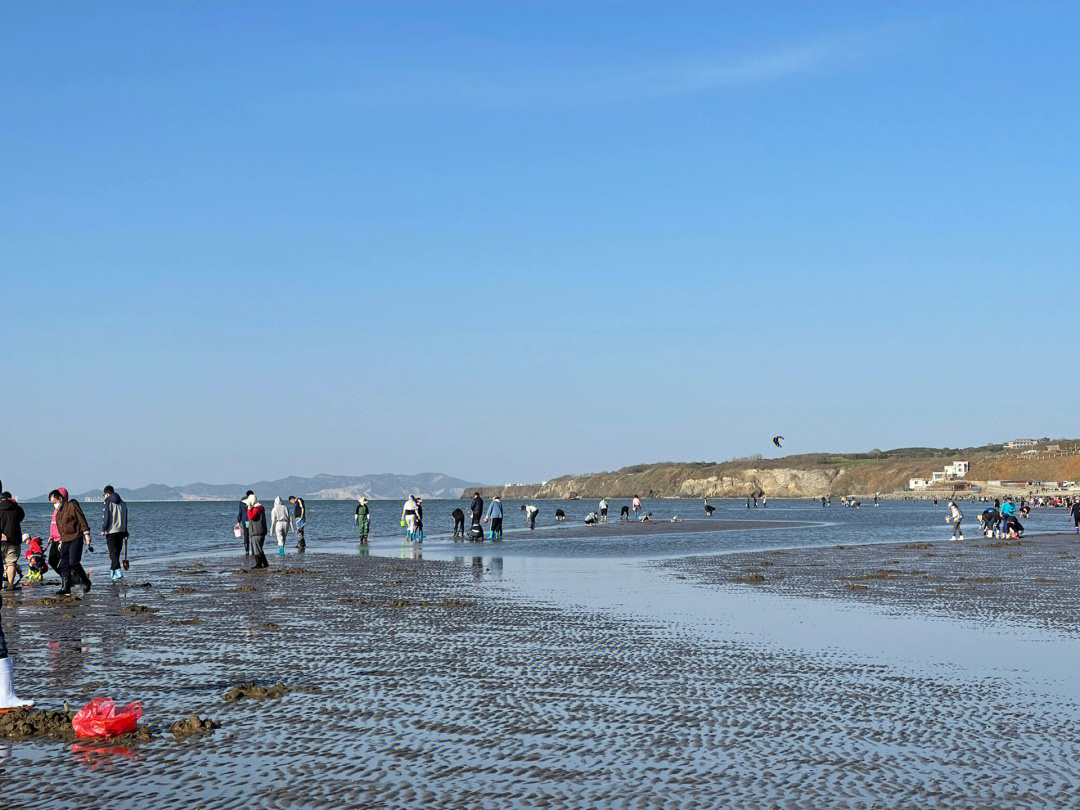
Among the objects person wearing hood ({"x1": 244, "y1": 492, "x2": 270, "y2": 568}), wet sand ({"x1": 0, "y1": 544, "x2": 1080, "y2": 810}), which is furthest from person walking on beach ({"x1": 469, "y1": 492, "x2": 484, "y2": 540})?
wet sand ({"x1": 0, "y1": 544, "x2": 1080, "y2": 810})

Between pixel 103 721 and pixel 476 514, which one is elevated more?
pixel 476 514

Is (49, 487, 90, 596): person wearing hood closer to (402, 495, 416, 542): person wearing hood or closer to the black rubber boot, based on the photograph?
the black rubber boot

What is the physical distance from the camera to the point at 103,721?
9.05 meters

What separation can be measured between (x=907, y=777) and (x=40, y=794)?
6.17 meters

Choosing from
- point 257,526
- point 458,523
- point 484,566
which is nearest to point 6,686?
point 257,526

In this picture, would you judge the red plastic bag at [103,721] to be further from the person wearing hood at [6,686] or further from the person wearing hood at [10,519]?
the person wearing hood at [10,519]

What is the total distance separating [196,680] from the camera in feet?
39.6

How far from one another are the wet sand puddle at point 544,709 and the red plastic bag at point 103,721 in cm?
32

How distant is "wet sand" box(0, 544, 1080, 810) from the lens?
7.60 meters

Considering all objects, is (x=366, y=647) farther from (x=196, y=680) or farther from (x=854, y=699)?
(x=854, y=699)

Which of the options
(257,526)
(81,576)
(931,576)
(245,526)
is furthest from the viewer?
(245,526)

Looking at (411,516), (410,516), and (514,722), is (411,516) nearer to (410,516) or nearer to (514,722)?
(410,516)

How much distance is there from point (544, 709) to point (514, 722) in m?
0.66

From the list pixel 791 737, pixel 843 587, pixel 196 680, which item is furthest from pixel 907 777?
pixel 843 587
